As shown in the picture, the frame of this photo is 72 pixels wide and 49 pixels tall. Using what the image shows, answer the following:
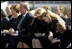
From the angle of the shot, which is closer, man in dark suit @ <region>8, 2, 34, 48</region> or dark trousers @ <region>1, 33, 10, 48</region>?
man in dark suit @ <region>8, 2, 34, 48</region>

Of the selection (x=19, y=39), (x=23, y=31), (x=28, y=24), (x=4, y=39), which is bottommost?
(x=4, y=39)

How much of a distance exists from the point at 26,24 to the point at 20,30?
203 millimetres

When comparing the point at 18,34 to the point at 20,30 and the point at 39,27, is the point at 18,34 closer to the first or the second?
the point at 20,30

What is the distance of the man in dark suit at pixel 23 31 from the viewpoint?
5.93 metres

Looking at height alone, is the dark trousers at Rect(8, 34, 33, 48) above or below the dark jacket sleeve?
below

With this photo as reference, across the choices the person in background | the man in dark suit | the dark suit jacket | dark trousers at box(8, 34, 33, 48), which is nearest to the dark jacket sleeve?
the man in dark suit

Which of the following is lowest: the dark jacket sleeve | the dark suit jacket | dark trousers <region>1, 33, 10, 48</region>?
dark trousers <region>1, 33, 10, 48</region>

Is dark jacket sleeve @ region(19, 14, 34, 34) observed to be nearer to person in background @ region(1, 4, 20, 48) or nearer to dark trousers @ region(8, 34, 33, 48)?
dark trousers @ region(8, 34, 33, 48)

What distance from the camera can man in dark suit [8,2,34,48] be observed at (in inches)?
233

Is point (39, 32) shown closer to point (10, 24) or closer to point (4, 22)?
point (10, 24)

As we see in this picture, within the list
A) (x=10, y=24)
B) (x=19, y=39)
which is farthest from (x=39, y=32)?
(x=10, y=24)

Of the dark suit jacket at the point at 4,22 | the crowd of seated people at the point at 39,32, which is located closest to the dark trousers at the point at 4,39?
the crowd of seated people at the point at 39,32

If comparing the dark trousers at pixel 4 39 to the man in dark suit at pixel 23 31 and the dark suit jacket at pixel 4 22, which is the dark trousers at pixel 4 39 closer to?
the man in dark suit at pixel 23 31

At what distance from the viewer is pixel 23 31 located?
6090 mm
